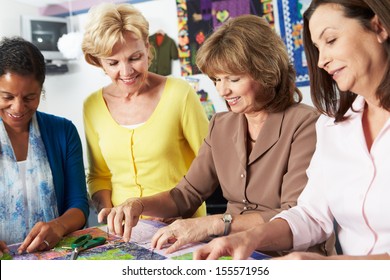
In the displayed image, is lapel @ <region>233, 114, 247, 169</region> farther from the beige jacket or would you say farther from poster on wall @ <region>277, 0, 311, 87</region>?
poster on wall @ <region>277, 0, 311, 87</region>

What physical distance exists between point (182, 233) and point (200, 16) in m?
1.76

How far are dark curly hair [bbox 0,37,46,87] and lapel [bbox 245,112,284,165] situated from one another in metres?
0.65

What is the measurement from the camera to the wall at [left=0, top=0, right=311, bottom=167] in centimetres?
230

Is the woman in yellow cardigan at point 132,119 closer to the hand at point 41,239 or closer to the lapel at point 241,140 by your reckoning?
the lapel at point 241,140

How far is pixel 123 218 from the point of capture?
1.20m

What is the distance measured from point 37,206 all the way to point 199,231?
59 centimetres

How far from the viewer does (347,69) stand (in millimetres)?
960

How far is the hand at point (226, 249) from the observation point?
0.92m

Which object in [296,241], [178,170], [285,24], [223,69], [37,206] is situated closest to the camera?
[296,241]

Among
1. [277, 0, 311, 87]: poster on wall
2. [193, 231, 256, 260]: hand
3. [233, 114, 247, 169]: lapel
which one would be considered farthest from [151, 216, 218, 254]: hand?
[277, 0, 311, 87]: poster on wall

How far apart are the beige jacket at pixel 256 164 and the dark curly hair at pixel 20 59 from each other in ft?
1.73

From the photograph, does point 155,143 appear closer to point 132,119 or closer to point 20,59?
point 132,119
